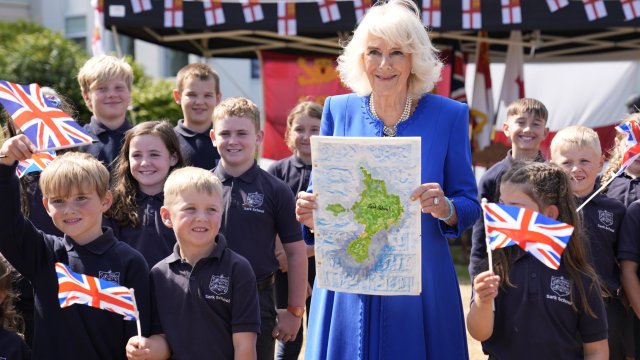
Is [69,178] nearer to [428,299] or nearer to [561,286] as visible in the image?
[428,299]

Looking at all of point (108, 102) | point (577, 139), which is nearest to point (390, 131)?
point (577, 139)

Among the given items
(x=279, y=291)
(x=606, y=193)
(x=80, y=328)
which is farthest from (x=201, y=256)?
(x=606, y=193)

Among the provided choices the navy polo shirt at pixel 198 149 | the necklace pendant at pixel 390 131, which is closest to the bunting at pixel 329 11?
the navy polo shirt at pixel 198 149

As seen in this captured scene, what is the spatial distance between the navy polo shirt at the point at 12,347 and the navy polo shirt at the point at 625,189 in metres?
3.14

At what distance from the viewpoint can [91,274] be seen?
3336 millimetres

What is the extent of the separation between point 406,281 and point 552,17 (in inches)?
241

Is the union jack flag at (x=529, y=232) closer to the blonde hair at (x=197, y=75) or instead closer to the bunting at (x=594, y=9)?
the blonde hair at (x=197, y=75)

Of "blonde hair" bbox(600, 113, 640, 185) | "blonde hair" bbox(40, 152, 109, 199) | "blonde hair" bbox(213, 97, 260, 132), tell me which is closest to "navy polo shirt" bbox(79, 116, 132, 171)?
"blonde hair" bbox(213, 97, 260, 132)

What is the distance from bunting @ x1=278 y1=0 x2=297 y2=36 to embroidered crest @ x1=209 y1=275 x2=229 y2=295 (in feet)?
19.1

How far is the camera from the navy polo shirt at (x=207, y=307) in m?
3.27

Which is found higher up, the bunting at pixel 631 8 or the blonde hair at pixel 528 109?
the bunting at pixel 631 8

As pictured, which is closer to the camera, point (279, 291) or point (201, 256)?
point (201, 256)

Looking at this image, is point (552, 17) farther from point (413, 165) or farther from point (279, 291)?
point (413, 165)

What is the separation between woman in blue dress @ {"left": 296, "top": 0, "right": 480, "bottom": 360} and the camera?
10.4 feet
